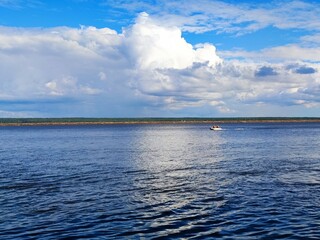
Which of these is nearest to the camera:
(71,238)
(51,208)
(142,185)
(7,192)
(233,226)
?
(71,238)

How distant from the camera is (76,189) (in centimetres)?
3838

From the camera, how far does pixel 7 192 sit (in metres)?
37.1

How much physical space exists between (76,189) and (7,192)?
6.39 metres

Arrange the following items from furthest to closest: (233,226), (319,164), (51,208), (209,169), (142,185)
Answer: (319,164) → (209,169) → (142,185) → (51,208) → (233,226)

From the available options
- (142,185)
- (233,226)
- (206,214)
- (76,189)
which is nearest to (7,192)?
(76,189)

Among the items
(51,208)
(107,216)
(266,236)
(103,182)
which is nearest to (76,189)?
(103,182)

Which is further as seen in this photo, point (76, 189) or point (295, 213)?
point (76, 189)

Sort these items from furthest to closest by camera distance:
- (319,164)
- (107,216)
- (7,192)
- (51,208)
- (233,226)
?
(319,164)
(7,192)
(51,208)
(107,216)
(233,226)

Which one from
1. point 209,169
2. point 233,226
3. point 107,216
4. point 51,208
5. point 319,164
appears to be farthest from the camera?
point 319,164

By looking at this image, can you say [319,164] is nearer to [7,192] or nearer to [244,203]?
[244,203]

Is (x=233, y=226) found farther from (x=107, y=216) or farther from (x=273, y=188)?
(x=273, y=188)

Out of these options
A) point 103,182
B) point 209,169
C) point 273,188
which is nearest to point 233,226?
point 273,188

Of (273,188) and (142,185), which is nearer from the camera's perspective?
(273,188)

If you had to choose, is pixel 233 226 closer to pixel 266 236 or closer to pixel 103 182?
pixel 266 236
